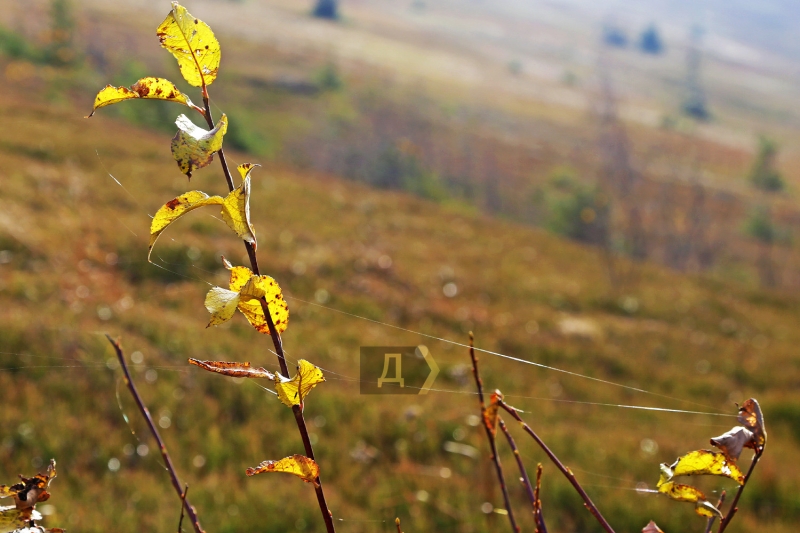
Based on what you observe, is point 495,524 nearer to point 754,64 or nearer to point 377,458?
point 377,458

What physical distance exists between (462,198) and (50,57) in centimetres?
1909

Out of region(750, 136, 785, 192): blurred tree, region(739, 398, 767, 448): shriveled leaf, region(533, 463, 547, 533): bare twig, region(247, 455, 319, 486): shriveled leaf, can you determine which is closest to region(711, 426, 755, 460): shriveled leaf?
region(739, 398, 767, 448): shriveled leaf

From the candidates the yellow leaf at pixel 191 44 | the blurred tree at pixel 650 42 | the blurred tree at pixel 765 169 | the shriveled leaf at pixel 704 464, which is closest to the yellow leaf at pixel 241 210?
the yellow leaf at pixel 191 44

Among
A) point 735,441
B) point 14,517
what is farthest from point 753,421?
point 14,517

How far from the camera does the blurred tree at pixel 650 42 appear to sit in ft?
328

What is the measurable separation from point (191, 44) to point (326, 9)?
79.4 meters

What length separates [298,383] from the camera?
0.51 metres

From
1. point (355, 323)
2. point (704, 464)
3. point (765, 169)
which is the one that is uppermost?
point (704, 464)

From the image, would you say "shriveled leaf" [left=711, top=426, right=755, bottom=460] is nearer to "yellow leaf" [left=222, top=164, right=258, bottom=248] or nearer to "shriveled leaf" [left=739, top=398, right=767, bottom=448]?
"shriveled leaf" [left=739, top=398, right=767, bottom=448]

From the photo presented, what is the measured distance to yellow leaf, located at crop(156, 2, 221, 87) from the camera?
52 centimetres

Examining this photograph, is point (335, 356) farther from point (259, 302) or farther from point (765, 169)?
point (765, 169)

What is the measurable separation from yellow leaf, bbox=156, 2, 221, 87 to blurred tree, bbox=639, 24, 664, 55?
372 ft

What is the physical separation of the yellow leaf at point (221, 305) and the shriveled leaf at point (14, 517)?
0.26m

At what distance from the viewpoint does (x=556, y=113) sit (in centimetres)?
5253
